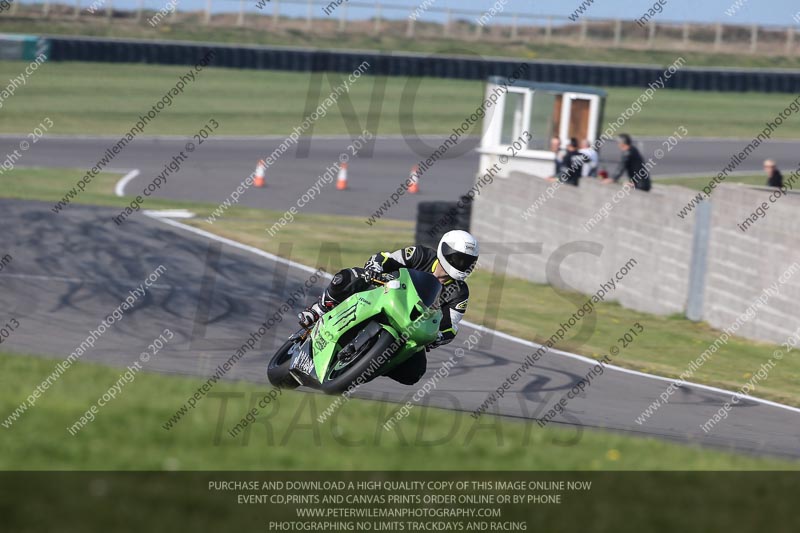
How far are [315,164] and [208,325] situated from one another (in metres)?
21.1

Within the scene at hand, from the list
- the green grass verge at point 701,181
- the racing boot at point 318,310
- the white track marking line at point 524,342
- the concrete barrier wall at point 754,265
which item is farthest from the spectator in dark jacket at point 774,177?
the racing boot at point 318,310

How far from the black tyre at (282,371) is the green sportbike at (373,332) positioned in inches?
8.3

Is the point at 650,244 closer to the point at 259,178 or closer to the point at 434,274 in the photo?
the point at 434,274

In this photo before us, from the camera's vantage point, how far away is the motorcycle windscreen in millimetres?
9281

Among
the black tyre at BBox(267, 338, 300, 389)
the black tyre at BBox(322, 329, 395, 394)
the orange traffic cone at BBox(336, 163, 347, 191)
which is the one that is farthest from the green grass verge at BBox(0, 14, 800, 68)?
the black tyre at BBox(322, 329, 395, 394)

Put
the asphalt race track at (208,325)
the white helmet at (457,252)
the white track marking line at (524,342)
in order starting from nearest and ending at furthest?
the white helmet at (457,252)
the asphalt race track at (208,325)
the white track marking line at (524,342)

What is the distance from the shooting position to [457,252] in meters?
9.46

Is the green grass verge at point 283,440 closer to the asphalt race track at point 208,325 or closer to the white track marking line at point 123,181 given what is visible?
the asphalt race track at point 208,325

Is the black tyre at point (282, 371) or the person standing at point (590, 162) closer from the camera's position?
the black tyre at point (282, 371)

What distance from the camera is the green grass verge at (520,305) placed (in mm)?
13953

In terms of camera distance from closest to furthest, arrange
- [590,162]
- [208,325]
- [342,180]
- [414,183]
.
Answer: [208,325] < [590,162] < [342,180] < [414,183]

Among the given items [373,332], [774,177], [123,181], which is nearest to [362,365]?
[373,332]
